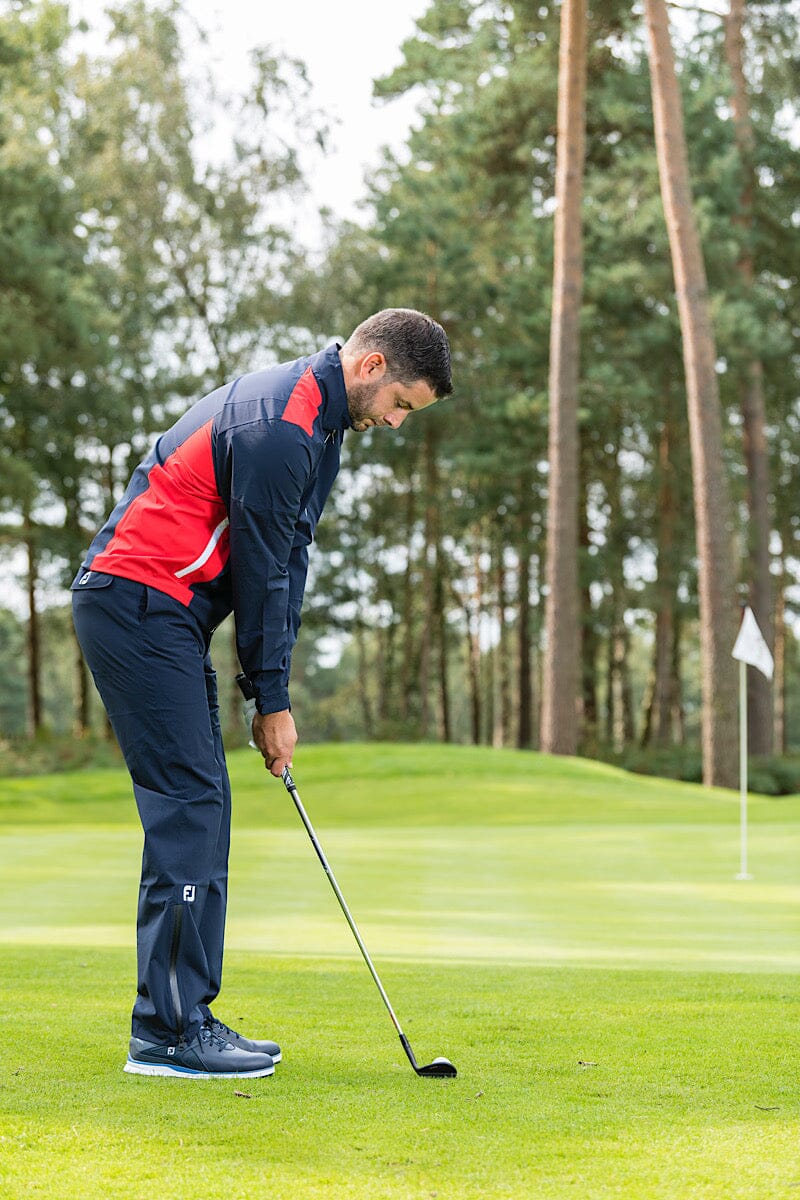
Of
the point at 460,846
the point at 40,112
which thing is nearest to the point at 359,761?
the point at 460,846

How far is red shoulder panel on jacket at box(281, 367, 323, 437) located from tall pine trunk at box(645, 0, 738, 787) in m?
15.4

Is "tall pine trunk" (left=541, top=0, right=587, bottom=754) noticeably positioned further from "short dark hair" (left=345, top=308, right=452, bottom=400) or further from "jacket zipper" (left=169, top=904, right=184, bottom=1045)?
"jacket zipper" (left=169, top=904, right=184, bottom=1045)

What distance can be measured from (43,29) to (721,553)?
19.4m

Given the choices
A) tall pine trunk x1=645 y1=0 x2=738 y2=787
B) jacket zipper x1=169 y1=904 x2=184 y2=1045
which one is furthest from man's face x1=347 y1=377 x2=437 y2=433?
tall pine trunk x1=645 y1=0 x2=738 y2=787

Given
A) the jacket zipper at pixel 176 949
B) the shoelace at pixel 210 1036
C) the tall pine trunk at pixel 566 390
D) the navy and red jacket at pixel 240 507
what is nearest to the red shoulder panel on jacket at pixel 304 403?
the navy and red jacket at pixel 240 507

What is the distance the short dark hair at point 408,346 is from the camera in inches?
132

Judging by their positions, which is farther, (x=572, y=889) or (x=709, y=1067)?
(x=572, y=889)

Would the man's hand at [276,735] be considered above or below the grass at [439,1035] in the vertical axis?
above

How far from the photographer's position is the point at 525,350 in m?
28.7

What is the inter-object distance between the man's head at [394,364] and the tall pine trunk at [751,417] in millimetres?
24380

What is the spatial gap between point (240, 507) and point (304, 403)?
11.2 inches

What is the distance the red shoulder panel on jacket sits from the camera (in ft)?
10.6

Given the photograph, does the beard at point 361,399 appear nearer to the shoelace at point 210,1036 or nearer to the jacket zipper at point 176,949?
the jacket zipper at point 176,949

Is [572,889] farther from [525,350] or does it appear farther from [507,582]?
[507,582]
